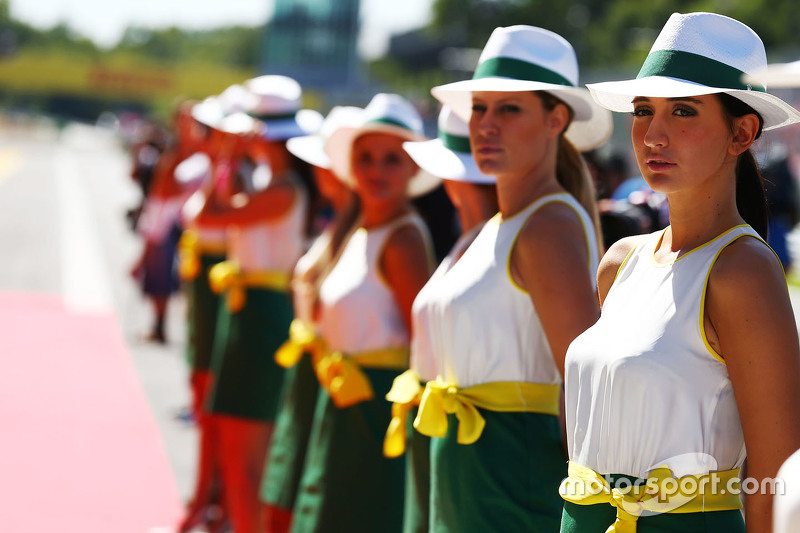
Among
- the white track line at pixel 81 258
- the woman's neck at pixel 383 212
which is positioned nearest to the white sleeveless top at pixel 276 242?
the woman's neck at pixel 383 212

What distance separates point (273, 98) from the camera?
544 centimetres

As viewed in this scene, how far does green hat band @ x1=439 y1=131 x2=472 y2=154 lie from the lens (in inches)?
135

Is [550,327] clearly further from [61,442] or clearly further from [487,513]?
[61,442]

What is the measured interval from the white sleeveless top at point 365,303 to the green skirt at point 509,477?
95 cm

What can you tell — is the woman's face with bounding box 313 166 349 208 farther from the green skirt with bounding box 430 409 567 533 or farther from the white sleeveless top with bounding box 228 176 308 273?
the green skirt with bounding box 430 409 567 533

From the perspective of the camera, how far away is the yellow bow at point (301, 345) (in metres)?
4.12

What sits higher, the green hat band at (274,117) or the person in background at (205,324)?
the green hat band at (274,117)

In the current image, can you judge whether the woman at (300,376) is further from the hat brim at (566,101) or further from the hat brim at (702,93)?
the hat brim at (702,93)

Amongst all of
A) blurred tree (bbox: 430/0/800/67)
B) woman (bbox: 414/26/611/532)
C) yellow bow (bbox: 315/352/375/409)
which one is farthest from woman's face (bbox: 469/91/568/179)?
blurred tree (bbox: 430/0/800/67)

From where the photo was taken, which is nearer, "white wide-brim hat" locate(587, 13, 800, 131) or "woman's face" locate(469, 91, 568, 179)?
"white wide-brim hat" locate(587, 13, 800, 131)

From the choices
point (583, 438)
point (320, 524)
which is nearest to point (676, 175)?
point (583, 438)

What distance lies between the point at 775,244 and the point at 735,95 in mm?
2300

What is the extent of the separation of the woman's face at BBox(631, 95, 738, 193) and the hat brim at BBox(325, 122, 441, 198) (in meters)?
1.83

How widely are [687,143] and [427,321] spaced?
106 cm
